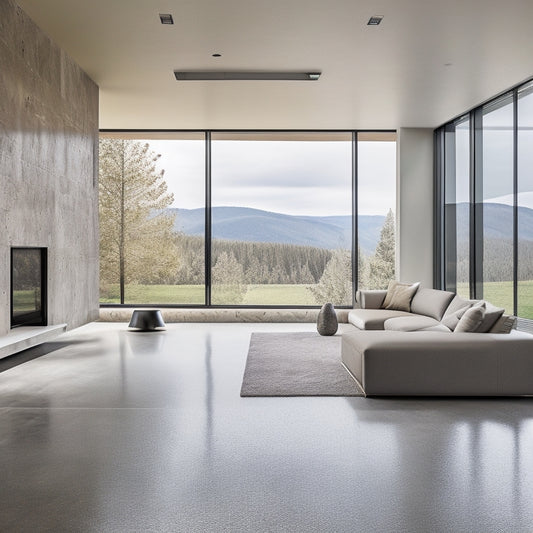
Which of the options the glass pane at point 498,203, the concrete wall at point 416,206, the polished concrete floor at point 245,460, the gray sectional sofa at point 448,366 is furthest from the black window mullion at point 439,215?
the polished concrete floor at point 245,460

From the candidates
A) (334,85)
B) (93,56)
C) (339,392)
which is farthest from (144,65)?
(339,392)

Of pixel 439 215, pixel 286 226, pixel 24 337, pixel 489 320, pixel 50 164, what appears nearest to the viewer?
pixel 489 320

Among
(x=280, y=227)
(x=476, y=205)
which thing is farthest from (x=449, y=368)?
(x=280, y=227)

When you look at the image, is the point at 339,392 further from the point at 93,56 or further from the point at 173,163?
the point at 173,163

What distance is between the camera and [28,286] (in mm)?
6070

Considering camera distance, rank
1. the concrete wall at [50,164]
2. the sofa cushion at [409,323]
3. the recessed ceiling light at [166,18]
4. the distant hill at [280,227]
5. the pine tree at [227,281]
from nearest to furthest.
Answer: the concrete wall at [50,164]
the recessed ceiling light at [166,18]
the sofa cushion at [409,323]
the pine tree at [227,281]
the distant hill at [280,227]

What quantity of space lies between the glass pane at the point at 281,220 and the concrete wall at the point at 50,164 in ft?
12.1

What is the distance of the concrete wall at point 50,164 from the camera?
17.7 ft

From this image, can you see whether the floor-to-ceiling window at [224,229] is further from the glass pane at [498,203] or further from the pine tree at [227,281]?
the glass pane at [498,203]

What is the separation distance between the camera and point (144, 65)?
7.09 meters

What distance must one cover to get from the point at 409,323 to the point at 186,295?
5.05 metres

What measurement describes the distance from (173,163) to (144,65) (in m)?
5.29

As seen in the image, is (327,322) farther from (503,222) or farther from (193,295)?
(193,295)

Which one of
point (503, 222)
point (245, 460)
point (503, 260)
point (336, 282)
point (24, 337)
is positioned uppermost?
point (503, 222)
